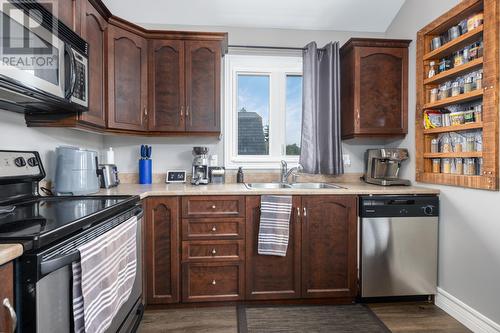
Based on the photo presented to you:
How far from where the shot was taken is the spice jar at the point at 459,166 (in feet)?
6.59

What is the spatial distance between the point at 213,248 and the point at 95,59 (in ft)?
5.16

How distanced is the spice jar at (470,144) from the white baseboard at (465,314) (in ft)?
3.52

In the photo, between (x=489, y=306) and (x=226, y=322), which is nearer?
(x=489, y=306)

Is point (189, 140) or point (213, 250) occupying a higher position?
point (189, 140)

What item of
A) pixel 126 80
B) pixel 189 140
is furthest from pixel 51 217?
pixel 189 140

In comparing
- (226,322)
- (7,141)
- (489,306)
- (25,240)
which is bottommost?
(226,322)

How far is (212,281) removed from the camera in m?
2.11

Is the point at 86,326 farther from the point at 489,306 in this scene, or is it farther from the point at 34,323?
the point at 489,306

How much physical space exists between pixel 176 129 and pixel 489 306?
2527 mm

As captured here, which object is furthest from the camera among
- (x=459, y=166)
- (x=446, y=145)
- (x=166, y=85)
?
(x=166, y=85)

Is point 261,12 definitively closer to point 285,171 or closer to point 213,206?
point 285,171

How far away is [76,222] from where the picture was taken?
40.6 inches

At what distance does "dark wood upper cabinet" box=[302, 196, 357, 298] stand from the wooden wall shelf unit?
2.44 ft

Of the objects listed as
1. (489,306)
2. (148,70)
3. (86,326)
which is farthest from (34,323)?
(489,306)
